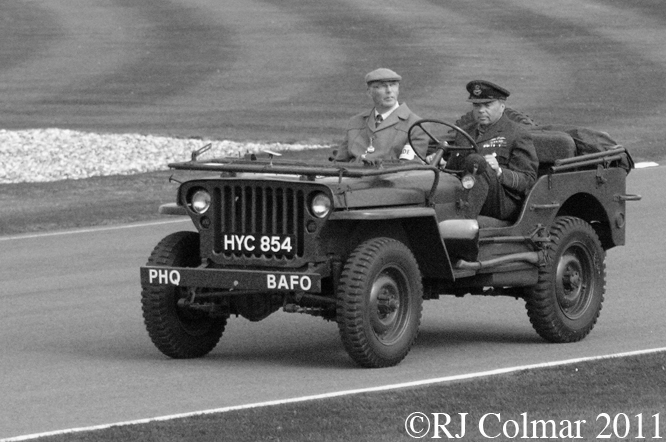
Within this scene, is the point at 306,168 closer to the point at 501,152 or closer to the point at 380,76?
the point at 380,76

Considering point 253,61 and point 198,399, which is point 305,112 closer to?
point 253,61

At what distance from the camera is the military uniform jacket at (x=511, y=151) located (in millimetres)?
10734

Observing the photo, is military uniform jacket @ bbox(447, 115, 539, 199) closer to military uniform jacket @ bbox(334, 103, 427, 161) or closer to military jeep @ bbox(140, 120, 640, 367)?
military jeep @ bbox(140, 120, 640, 367)

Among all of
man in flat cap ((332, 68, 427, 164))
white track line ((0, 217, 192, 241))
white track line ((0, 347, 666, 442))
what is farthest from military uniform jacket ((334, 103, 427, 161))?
white track line ((0, 217, 192, 241))

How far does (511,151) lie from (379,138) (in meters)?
0.85

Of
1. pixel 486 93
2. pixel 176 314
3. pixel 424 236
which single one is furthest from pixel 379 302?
pixel 486 93

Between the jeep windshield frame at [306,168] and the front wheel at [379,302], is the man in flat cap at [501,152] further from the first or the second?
the front wheel at [379,302]

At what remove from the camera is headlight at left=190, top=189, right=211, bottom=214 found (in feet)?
32.7

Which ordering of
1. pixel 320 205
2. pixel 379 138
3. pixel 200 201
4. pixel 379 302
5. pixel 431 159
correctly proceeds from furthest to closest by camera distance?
1. pixel 379 138
2. pixel 431 159
3. pixel 200 201
4. pixel 379 302
5. pixel 320 205

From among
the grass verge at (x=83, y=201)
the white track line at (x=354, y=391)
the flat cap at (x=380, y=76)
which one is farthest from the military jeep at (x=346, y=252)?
the grass verge at (x=83, y=201)

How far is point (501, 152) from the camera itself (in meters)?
10.8

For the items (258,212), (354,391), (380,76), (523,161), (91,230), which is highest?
(380,76)

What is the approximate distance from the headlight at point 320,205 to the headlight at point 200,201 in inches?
27.9

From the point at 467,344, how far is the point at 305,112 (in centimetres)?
1785
